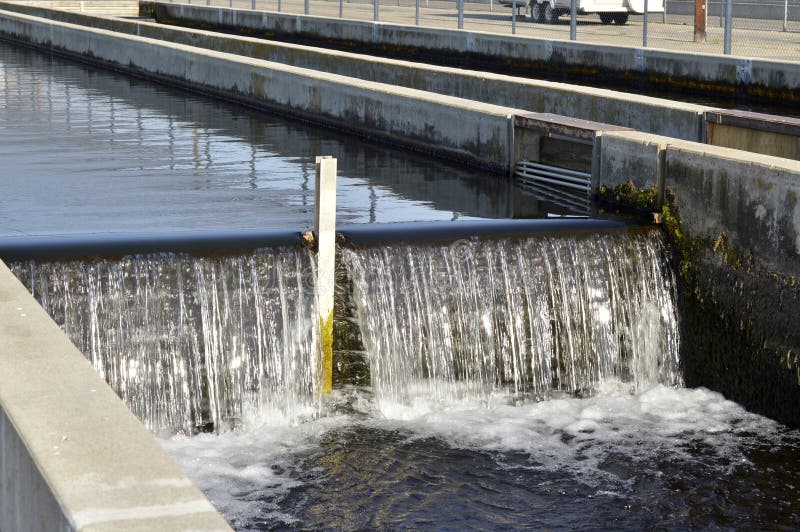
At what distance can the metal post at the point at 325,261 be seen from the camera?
351 inches

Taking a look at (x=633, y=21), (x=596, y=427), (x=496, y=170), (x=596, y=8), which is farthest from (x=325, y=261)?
(x=633, y=21)

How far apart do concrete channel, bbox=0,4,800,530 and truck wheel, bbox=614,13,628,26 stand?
1281 cm

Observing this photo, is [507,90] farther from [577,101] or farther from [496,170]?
[496,170]

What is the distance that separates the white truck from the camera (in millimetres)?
32812

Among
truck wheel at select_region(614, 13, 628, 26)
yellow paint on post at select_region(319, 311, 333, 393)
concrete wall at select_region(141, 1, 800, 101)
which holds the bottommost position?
yellow paint on post at select_region(319, 311, 333, 393)

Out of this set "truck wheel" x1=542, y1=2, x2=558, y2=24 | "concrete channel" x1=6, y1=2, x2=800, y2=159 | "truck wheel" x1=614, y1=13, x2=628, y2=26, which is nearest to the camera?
"concrete channel" x1=6, y1=2, x2=800, y2=159

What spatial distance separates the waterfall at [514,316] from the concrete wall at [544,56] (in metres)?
9.50

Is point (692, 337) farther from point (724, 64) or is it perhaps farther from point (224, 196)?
point (724, 64)

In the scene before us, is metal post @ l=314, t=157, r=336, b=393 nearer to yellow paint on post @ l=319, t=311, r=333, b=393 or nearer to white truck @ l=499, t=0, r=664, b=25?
yellow paint on post @ l=319, t=311, r=333, b=393

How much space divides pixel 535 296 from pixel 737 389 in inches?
66.9

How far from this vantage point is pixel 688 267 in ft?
33.1

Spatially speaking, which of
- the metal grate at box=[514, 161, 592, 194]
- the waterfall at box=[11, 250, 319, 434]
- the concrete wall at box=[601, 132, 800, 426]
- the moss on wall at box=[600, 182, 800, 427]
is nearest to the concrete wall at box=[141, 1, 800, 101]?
the metal grate at box=[514, 161, 592, 194]

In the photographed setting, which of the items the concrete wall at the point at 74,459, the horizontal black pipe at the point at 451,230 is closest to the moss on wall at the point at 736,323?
the horizontal black pipe at the point at 451,230

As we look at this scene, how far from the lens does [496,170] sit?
13352 mm
